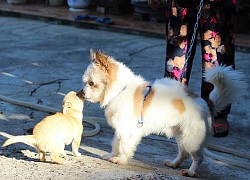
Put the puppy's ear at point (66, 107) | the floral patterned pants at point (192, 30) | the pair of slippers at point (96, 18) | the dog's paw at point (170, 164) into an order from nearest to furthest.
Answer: the puppy's ear at point (66, 107) → the dog's paw at point (170, 164) → the floral patterned pants at point (192, 30) → the pair of slippers at point (96, 18)

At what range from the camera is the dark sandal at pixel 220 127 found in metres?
4.56

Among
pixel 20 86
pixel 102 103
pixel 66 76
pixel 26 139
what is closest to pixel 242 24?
pixel 66 76

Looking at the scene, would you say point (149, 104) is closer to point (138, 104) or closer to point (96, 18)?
point (138, 104)

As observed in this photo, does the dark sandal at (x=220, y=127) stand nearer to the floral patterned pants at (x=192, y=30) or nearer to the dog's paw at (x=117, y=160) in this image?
the floral patterned pants at (x=192, y=30)

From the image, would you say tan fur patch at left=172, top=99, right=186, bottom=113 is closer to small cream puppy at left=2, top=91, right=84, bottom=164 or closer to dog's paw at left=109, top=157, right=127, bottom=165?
dog's paw at left=109, top=157, right=127, bottom=165

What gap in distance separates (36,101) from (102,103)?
6.17ft

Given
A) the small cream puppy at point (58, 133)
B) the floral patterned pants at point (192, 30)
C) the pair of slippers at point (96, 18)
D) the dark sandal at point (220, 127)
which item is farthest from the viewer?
the pair of slippers at point (96, 18)

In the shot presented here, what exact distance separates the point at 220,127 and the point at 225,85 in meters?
0.98

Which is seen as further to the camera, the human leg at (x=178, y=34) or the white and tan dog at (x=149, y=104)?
the human leg at (x=178, y=34)

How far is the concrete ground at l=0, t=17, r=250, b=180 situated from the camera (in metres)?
3.40

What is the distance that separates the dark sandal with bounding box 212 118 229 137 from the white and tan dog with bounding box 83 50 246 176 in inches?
35.0

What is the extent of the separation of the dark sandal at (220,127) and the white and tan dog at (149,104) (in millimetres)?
890

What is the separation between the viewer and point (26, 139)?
336 centimetres

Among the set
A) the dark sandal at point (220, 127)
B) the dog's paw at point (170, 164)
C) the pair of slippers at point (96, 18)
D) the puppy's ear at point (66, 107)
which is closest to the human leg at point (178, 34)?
the dark sandal at point (220, 127)
